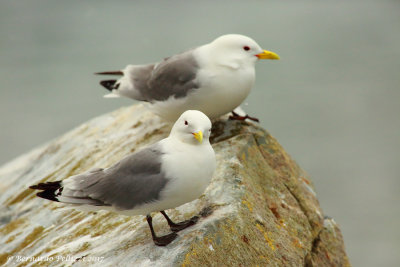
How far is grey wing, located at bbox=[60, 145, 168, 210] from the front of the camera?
497cm

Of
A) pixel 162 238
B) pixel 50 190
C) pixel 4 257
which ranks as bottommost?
pixel 4 257

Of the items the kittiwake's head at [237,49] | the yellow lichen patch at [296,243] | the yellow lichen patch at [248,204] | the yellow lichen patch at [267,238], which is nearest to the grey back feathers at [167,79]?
the kittiwake's head at [237,49]

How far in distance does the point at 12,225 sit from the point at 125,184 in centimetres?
243

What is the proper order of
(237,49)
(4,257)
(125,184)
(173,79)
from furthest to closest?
(173,79) < (237,49) < (4,257) < (125,184)

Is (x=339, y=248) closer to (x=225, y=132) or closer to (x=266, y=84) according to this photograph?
(x=225, y=132)

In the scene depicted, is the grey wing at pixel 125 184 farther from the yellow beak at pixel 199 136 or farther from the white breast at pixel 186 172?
the yellow beak at pixel 199 136

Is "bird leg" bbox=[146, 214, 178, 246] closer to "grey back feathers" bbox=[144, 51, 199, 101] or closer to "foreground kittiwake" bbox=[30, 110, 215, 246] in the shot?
"foreground kittiwake" bbox=[30, 110, 215, 246]

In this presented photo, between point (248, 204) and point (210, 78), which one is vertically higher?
point (210, 78)

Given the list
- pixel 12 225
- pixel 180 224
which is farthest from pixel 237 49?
pixel 12 225

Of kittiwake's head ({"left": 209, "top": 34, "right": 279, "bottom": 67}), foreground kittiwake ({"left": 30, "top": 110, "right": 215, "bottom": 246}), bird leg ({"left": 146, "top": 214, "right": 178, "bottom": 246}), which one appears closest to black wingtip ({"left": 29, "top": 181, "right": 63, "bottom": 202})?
foreground kittiwake ({"left": 30, "top": 110, "right": 215, "bottom": 246})

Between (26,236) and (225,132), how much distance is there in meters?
2.65

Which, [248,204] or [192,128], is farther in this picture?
[248,204]

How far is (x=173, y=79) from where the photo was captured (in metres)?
6.97

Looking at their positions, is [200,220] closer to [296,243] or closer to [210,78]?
[296,243]
